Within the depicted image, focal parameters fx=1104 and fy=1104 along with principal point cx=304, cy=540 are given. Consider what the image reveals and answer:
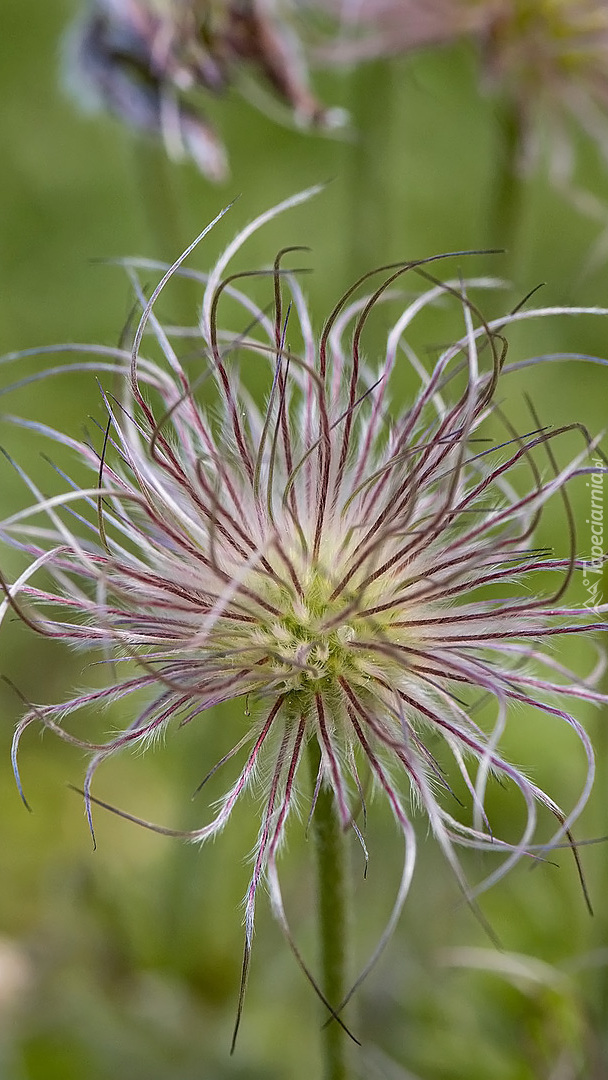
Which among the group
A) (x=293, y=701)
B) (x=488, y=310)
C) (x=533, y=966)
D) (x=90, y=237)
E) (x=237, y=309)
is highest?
(x=90, y=237)

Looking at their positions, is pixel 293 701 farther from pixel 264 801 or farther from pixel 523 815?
pixel 523 815

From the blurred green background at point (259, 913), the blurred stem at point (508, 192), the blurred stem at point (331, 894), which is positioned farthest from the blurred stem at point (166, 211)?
the blurred stem at point (331, 894)

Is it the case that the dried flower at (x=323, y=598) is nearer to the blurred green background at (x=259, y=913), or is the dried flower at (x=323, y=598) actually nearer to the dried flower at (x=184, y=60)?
the blurred green background at (x=259, y=913)

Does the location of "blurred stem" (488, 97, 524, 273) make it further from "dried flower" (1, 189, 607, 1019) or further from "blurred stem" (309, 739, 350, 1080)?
"blurred stem" (309, 739, 350, 1080)

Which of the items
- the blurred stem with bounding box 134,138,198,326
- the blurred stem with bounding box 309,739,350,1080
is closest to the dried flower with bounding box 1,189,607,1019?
the blurred stem with bounding box 309,739,350,1080

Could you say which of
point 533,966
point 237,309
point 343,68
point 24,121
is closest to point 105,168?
point 24,121

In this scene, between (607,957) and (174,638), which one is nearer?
(174,638)
